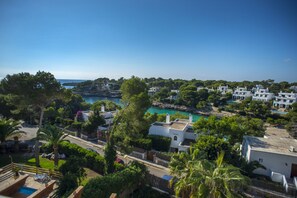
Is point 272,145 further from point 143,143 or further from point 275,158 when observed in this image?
point 143,143

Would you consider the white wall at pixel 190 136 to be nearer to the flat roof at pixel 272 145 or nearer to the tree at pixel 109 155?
the flat roof at pixel 272 145

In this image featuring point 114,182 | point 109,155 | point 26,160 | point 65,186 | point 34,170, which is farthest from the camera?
point 26,160

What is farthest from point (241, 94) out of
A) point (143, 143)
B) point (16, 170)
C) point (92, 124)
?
point (16, 170)

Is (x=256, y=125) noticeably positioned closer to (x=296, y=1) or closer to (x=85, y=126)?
(x=296, y=1)

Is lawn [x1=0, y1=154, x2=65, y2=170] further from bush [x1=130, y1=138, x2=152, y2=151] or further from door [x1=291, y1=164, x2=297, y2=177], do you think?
door [x1=291, y1=164, x2=297, y2=177]

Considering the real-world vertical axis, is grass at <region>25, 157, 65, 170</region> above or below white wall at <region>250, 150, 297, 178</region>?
below

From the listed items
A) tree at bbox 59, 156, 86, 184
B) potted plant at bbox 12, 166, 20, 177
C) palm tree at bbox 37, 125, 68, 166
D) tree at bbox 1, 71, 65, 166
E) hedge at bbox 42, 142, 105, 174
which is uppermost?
tree at bbox 1, 71, 65, 166

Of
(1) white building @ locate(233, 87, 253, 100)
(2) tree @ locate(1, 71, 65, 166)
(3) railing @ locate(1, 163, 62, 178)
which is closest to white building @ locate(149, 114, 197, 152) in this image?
(3) railing @ locate(1, 163, 62, 178)
